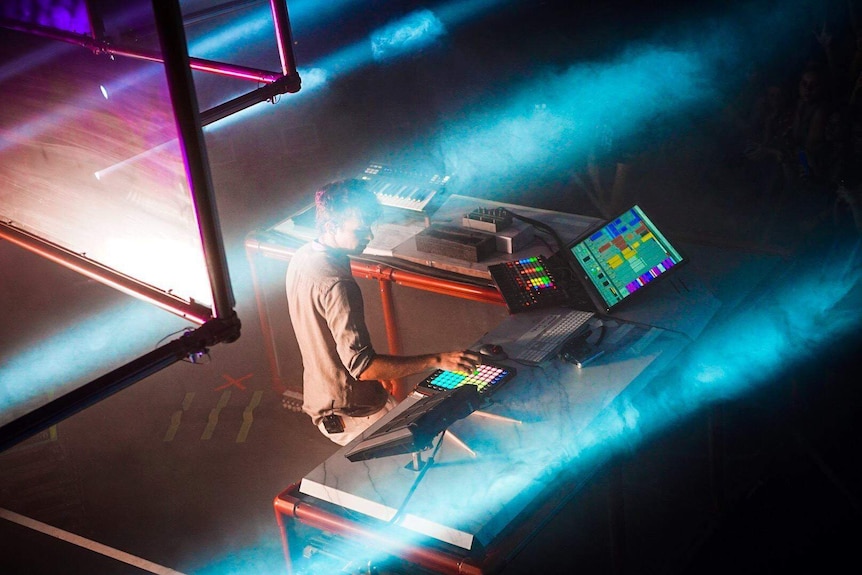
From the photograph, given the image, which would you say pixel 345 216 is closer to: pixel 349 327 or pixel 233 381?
pixel 349 327

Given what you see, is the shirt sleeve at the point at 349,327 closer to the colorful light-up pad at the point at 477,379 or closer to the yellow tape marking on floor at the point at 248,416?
the colorful light-up pad at the point at 477,379

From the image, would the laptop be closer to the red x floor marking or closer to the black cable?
the black cable

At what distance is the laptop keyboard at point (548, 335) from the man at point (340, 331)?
0.24 metres

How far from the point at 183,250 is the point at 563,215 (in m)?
3.59

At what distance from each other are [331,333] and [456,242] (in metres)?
0.92

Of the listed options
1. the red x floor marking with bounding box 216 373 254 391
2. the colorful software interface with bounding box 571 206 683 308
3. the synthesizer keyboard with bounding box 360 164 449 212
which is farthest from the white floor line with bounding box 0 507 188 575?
the colorful software interface with bounding box 571 206 683 308

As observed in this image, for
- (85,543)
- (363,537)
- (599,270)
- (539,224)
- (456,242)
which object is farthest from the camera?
(539,224)

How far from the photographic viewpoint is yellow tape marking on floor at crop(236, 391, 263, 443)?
4625mm

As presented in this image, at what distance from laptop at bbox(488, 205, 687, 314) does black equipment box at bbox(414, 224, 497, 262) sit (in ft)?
0.89

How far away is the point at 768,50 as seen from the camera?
436 cm

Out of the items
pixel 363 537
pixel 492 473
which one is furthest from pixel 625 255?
pixel 363 537

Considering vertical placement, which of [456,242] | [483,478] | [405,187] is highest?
[405,187]

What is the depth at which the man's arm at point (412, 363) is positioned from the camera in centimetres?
316

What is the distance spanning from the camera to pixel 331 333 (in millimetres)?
3438
